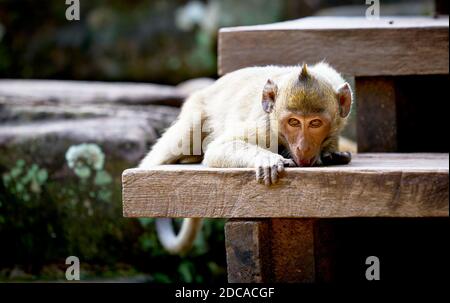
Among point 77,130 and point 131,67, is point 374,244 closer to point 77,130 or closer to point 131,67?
point 77,130

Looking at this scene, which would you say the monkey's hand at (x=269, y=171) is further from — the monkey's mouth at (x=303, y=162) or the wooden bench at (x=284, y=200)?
the monkey's mouth at (x=303, y=162)

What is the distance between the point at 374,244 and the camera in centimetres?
525

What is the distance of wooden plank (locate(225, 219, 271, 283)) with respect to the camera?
13.1 feet

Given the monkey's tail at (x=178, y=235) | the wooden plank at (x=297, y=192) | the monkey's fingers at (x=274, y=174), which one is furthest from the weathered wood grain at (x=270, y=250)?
the monkey's tail at (x=178, y=235)

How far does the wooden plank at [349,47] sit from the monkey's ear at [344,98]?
834 millimetres

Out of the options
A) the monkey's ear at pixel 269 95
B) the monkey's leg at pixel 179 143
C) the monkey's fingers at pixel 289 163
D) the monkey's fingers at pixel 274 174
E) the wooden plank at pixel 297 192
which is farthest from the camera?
the monkey's leg at pixel 179 143

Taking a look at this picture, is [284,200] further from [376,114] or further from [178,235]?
[178,235]

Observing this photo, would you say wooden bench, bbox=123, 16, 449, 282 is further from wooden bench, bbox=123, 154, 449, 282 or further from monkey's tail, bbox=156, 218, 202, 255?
monkey's tail, bbox=156, 218, 202, 255

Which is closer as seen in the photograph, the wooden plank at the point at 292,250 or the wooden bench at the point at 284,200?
the wooden bench at the point at 284,200

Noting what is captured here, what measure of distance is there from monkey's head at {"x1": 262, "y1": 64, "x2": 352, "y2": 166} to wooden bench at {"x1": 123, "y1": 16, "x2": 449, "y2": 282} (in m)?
0.25

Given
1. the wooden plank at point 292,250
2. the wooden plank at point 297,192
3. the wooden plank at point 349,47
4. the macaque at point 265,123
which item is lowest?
the wooden plank at point 292,250

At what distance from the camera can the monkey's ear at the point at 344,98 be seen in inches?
170

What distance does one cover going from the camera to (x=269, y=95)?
430 centimetres
